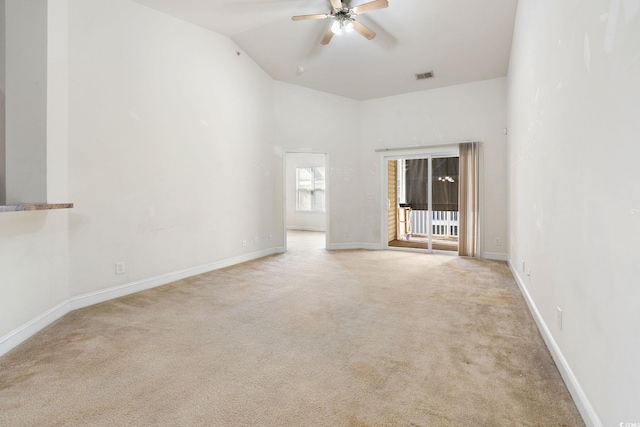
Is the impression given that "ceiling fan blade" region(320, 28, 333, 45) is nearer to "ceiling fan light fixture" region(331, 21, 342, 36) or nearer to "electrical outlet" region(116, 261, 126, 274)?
"ceiling fan light fixture" region(331, 21, 342, 36)

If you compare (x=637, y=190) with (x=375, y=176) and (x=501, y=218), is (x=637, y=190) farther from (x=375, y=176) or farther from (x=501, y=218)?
(x=375, y=176)

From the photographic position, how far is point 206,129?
14.5 feet

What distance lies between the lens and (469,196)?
566 cm

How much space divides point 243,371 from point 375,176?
523 centimetres

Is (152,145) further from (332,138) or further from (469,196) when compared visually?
(469,196)

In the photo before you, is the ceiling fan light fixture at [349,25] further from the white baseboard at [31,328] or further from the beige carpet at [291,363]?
the white baseboard at [31,328]

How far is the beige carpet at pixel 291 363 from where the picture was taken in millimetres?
1553

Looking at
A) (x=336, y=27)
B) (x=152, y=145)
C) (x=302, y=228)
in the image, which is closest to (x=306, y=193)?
(x=302, y=228)

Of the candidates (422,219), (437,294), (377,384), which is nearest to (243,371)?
(377,384)

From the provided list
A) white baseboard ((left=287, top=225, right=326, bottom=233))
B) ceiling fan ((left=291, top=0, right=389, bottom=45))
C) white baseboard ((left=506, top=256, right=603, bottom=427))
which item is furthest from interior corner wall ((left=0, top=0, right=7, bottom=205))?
white baseboard ((left=287, top=225, right=326, bottom=233))

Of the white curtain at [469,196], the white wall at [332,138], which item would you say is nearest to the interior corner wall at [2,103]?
the white wall at [332,138]

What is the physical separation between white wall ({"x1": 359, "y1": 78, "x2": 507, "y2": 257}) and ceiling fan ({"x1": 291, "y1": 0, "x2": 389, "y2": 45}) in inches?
99.4

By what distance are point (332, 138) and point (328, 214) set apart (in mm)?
1572

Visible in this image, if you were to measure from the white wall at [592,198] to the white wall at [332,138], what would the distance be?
4285 mm
